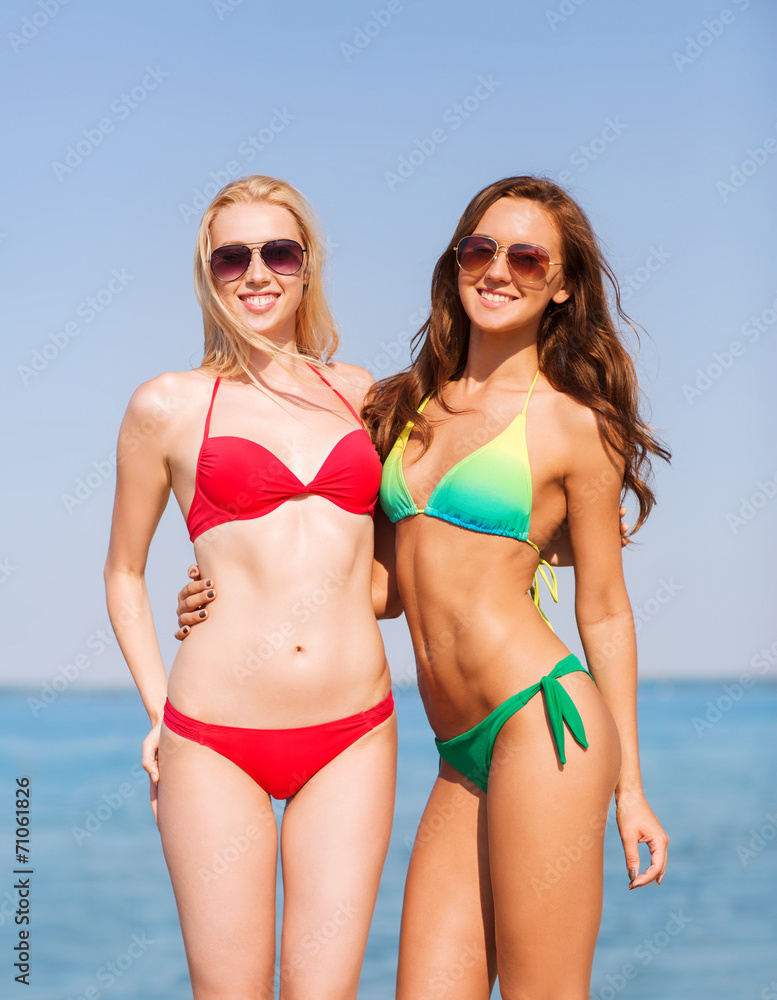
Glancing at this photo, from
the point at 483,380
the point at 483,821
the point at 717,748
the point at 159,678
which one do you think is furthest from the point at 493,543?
the point at 717,748

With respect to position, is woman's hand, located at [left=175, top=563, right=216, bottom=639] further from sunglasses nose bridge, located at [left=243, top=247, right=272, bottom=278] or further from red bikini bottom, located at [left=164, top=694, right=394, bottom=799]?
sunglasses nose bridge, located at [left=243, top=247, right=272, bottom=278]

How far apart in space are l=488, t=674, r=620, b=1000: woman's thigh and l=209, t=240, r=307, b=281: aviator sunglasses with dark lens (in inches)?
68.7

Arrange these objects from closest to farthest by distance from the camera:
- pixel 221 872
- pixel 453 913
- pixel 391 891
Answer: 1. pixel 221 872
2. pixel 453 913
3. pixel 391 891

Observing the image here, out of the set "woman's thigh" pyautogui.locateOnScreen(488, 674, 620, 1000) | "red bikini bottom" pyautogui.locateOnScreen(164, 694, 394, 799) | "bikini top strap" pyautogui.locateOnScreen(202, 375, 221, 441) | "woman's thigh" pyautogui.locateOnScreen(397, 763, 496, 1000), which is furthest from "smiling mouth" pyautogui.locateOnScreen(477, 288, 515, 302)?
"woman's thigh" pyautogui.locateOnScreen(397, 763, 496, 1000)

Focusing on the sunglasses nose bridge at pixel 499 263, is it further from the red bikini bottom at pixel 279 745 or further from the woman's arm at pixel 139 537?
the red bikini bottom at pixel 279 745

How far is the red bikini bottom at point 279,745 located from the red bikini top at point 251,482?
639mm

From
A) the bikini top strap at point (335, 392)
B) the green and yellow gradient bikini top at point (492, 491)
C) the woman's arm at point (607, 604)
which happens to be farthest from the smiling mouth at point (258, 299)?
the woman's arm at point (607, 604)

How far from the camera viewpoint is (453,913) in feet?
11.5

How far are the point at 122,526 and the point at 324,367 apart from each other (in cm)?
94

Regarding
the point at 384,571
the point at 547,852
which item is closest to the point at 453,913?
the point at 547,852

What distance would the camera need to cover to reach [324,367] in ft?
13.0

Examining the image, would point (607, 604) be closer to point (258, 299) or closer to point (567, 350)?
point (567, 350)

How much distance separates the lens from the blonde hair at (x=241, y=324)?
3.73 m

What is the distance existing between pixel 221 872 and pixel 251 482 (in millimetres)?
1183
